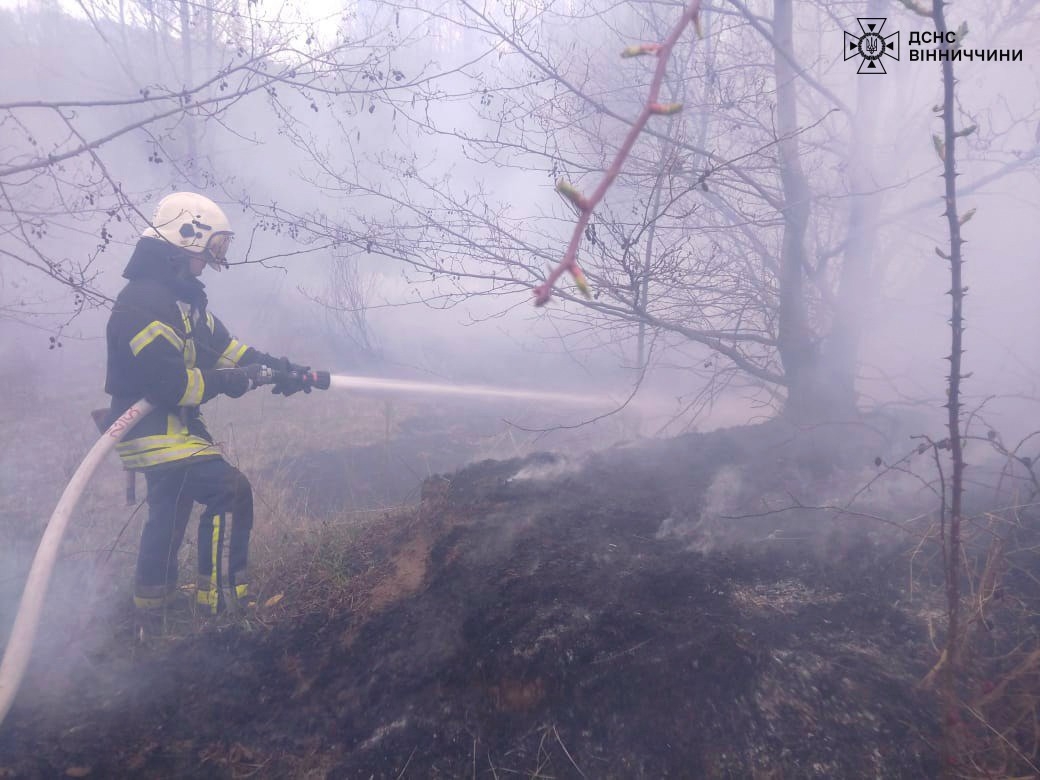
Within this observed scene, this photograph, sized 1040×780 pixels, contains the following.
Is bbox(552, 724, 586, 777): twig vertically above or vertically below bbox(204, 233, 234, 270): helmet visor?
below

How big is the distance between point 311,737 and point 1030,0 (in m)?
7.79

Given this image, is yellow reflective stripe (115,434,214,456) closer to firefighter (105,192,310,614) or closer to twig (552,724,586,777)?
firefighter (105,192,310,614)

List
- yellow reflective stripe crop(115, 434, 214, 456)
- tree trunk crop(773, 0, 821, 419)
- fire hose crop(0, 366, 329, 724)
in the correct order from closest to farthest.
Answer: fire hose crop(0, 366, 329, 724) → yellow reflective stripe crop(115, 434, 214, 456) → tree trunk crop(773, 0, 821, 419)

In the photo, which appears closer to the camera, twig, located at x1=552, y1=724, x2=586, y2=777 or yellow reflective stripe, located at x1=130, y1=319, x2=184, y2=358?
twig, located at x1=552, y1=724, x2=586, y2=777

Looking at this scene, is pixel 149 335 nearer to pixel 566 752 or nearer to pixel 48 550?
pixel 48 550

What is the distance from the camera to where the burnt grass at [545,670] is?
86.9 inches

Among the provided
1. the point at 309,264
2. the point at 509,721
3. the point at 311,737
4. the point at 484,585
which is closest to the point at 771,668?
the point at 509,721

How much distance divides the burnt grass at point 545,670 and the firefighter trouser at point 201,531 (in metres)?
0.38

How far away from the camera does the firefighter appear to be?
373cm

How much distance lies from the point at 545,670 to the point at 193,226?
144 inches

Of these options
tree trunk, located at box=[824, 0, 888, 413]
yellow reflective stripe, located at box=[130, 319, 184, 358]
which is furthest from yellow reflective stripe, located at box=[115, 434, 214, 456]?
tree trunk, located at box=[824, 0, 888, 413]

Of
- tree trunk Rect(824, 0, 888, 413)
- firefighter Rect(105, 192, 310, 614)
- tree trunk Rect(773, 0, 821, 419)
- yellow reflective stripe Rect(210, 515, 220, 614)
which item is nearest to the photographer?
yellow reflective stripe Rect(210, 515, 220, 614)

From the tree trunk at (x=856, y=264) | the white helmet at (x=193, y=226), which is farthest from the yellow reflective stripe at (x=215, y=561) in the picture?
the tree trunk at (x=856, y=264)

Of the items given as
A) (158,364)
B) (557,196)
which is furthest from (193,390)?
(557,196)
